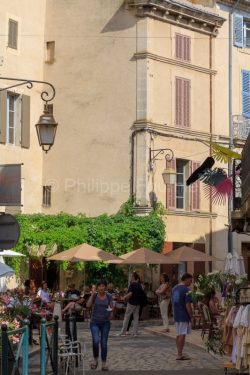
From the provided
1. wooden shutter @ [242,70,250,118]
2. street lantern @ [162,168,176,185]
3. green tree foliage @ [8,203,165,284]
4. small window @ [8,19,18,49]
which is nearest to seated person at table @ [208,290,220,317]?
green tree foliage @ [8,203,165,284]

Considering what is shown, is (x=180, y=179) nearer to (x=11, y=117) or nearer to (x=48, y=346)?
(x=11, y=117)

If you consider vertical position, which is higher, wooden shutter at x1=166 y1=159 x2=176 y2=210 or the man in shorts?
wooden shutter at x1=166 y1=159 x2=176 y2=210

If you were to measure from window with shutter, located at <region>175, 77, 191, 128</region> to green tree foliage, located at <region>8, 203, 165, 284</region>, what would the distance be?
3699 millimetres

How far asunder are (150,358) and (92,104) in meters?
17.7

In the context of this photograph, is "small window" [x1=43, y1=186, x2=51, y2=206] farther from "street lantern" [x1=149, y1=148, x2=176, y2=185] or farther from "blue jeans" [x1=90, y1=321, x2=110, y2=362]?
"blue jeans" [x1=90, y1=321, x2=110, y2=362]

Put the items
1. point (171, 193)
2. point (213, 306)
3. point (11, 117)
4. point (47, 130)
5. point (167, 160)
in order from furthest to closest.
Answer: point (171, 193), point (167, 160), point (11, 117), point (213, 306), point (47, 130)

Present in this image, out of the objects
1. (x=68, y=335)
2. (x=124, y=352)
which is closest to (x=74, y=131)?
(x=124, y=352)

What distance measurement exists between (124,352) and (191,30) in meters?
19.2

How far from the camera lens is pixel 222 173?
20172mm

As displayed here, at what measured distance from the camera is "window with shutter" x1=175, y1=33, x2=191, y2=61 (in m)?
36.6

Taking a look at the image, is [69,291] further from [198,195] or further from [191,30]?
[191,30]

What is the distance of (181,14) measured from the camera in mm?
36594

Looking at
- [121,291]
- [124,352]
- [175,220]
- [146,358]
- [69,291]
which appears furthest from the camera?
[175,220]

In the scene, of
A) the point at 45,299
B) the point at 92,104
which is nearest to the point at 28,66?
the point at 92,104
